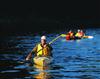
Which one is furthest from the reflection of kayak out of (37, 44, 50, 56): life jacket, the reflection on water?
(37, 44, 50, 56): life jacket

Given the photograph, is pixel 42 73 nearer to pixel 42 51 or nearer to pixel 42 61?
pixel 42 61

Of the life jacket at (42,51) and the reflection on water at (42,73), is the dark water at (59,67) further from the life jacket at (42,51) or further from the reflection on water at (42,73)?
the life jacket at (42,51)

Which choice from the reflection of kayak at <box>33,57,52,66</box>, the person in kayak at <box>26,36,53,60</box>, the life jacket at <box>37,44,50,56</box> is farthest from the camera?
the life jacket at <box>37,44,50,56</box>

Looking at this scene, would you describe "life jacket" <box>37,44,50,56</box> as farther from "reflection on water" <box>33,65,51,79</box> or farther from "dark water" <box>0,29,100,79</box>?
"reflection on water" <box>33,65,51,79</box>

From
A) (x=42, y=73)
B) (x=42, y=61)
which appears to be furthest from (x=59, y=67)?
(x=42, y=73)

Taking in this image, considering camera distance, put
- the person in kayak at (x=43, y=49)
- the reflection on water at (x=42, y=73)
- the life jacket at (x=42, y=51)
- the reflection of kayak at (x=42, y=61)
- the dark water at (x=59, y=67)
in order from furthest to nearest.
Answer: the life jacket at (x=42, y=51) → the person in kayak at (x=43, y=49) → the reflection of kayak at (x=42, y=61) → the dark water at (x=59, y=67) → the reflection on water at (x=42, y=73)

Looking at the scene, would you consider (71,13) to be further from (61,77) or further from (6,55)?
(61,77)

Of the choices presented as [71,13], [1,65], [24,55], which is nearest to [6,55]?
[24,55]

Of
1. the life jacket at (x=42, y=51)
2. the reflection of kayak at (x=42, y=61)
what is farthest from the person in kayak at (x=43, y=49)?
the reflection of kayak at (x=42, y=61)

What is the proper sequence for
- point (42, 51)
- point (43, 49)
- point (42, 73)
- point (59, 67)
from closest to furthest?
1. point (42, 73)
2. point (59, 67)
3. point (43, 49)
4. point (42, 51)

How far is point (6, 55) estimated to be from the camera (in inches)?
1821

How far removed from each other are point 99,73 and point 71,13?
14892 cm

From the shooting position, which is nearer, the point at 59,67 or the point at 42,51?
the point at 59,67

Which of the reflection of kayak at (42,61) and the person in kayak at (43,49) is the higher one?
the person in kayak at (43,49)
